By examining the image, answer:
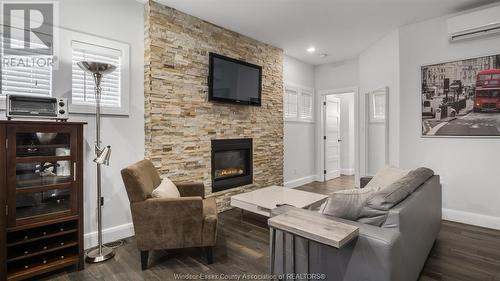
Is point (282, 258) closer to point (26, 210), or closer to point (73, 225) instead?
point (73, 225)

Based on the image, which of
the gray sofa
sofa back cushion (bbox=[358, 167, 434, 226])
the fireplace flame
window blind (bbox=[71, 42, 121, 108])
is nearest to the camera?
the gray sofa

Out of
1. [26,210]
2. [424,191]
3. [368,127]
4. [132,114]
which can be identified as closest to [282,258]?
[424,191]

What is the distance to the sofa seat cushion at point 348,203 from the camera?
5.51ft

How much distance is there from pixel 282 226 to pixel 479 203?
321 centimetres

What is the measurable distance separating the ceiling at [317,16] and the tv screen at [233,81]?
0.54 meters

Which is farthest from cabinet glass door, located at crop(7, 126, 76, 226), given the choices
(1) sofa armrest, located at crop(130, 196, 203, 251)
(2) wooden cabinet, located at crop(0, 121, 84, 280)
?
(1) sofa armrest, located at crop(130, 196, 203, 251)

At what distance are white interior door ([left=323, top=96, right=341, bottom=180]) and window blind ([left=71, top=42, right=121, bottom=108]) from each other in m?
4.54

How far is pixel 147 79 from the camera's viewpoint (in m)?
3.02

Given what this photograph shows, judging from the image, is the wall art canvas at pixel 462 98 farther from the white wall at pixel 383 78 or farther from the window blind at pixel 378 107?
the window blind at pixel 378 107

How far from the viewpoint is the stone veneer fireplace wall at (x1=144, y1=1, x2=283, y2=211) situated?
3.05 meters

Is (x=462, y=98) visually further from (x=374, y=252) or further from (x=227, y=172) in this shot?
(x=227, y=172)

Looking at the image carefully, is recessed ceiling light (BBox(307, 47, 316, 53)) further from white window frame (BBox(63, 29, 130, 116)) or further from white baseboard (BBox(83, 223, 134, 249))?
white baseboard (BBox(83, 223, 134, 249))

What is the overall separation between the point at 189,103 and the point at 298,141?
9.53ft

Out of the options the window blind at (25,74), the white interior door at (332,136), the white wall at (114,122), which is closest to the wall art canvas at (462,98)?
the white interior door at (332,136)
